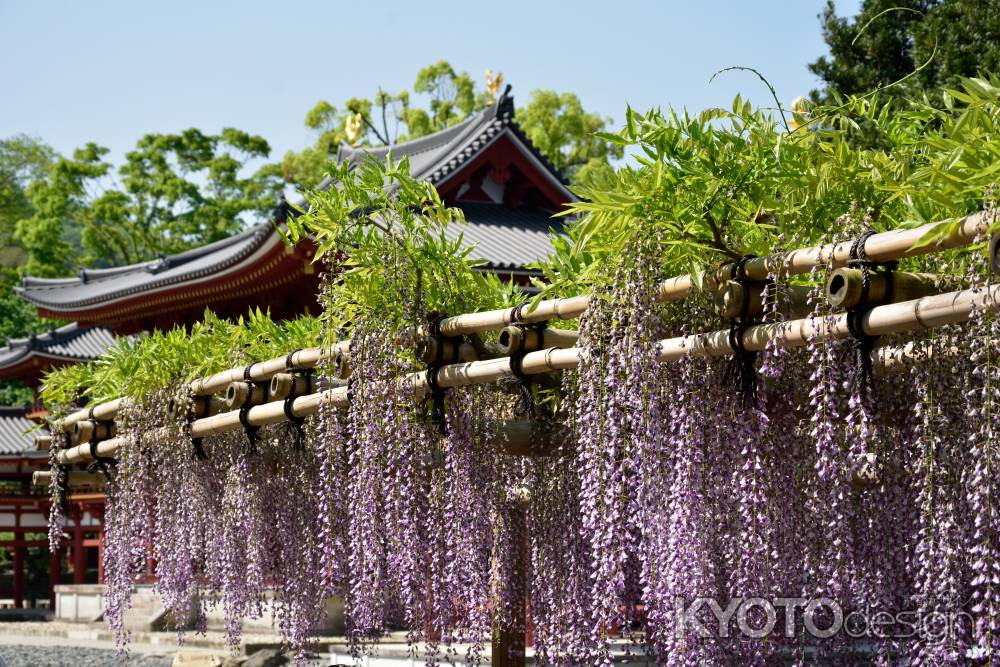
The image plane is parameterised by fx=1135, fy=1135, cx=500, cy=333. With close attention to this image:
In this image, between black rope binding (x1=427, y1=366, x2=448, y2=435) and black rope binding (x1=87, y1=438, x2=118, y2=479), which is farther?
black rope binding (x1=87, y1=438, x2=118, y2=479)

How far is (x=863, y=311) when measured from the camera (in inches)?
158

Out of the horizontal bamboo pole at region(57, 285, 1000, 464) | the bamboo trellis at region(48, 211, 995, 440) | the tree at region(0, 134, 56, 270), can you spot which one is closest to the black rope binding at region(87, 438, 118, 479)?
the bamboo trellis at region(48, 211, 995, 440)

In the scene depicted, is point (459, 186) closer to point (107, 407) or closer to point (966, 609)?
point (107, 407)

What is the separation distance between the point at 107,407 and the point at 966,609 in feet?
22.9

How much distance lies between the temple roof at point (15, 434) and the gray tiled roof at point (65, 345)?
1.22 meters

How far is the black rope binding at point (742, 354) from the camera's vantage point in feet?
14.5

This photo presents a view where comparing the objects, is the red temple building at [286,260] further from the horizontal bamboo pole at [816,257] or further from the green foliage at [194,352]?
the horizontal bamboo pole at [816,257]

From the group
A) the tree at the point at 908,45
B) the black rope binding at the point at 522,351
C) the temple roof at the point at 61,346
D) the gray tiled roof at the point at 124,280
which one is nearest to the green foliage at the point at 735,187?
the black rope binding at the point at 522,351

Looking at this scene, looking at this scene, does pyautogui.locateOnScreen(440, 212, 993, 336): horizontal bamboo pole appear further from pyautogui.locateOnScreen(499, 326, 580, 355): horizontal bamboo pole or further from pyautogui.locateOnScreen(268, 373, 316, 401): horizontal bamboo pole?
pyautogui.locateOnScreen(268, 373, 316, 401): horizontal bamboo pole

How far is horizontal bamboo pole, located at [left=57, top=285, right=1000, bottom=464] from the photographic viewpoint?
3.72m

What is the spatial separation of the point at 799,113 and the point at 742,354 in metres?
1.13

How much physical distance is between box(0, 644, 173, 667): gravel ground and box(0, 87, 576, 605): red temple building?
3.60m

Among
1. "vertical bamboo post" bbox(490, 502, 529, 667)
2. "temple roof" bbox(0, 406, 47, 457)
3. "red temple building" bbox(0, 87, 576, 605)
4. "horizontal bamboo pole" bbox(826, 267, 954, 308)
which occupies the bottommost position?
"vertical bamboo post" bbox(490, 502, 529, 667)

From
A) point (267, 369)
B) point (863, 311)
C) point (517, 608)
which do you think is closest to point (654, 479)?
point (863, 311)
